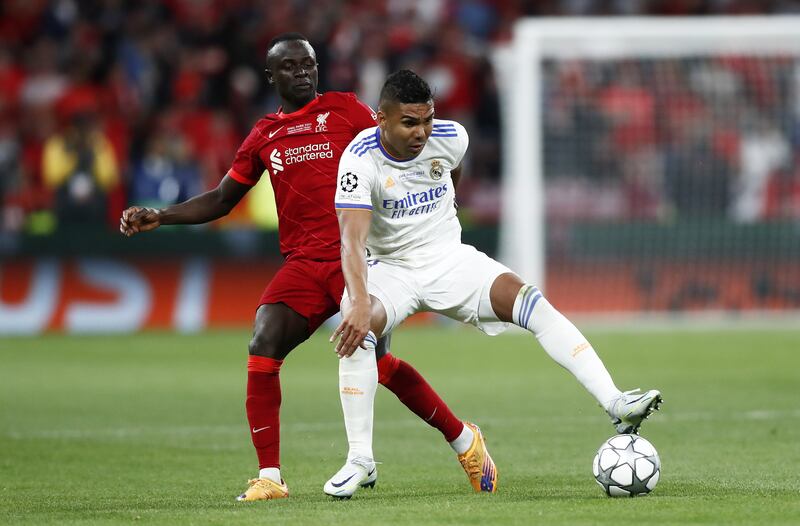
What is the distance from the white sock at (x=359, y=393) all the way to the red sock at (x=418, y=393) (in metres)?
0.58

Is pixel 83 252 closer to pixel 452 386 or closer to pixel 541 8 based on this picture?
pixel 452 386

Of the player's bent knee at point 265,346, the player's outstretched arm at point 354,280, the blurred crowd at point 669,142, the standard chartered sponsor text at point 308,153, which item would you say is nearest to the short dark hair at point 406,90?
the player's outstretched arm at point 354,280

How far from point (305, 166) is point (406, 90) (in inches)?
36.4

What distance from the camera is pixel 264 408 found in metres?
6.83

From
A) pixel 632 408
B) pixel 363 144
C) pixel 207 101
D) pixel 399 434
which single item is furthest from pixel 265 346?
pixel 207 101

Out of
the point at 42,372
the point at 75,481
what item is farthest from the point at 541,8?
the point at 75,481

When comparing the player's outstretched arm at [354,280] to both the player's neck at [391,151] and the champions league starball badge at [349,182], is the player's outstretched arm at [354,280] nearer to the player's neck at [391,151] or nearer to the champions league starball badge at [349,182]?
the champions league starball badge at [349,182]

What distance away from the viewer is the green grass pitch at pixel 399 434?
6.05 metres

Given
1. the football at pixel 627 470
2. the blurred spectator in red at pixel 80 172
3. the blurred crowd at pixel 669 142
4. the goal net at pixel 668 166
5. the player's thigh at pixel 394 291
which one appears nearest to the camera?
the football at pixel 627 470

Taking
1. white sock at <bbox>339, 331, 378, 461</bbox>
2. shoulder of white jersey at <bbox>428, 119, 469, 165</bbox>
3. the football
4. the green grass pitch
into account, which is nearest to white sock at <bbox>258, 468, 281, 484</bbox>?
the green grass pitch

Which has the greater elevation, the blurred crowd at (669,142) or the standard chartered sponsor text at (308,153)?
the standard chartered sponsor text at (308,153)

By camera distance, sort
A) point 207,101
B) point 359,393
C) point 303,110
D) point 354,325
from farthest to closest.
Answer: point 207,101 < point 303,110 < point 359,393 < point 354,325

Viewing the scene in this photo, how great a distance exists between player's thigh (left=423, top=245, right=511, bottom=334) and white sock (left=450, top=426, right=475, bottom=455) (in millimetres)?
571

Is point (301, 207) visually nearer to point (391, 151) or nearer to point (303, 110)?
point (303, 110)
